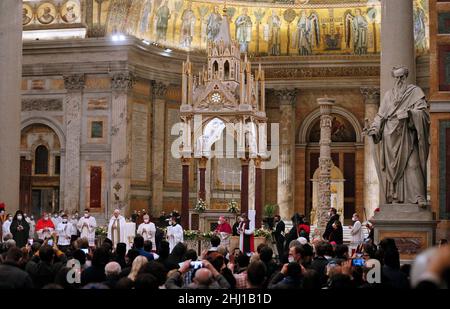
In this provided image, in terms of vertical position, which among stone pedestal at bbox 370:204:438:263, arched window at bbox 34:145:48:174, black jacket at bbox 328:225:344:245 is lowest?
black jacket at bbox 328:225:344:245

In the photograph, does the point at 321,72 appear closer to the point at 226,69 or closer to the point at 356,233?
the point at 226,69

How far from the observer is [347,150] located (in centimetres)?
3919

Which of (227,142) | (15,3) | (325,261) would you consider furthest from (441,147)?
(227,142)

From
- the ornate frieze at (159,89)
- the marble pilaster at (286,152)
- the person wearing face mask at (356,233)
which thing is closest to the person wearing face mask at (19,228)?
the person wearing face mask at (356,233)

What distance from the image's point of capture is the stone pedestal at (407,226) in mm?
13633

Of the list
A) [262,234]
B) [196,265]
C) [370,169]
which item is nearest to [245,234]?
[262,234]

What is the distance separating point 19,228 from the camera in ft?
73.5

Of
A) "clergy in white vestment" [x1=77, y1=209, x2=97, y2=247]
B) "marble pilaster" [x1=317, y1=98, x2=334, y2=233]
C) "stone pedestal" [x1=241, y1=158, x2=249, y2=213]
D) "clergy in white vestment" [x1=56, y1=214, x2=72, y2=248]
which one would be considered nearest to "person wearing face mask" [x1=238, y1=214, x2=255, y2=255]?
"marble pilaster" [x1=317, y1=98, x2=334, y2=233]

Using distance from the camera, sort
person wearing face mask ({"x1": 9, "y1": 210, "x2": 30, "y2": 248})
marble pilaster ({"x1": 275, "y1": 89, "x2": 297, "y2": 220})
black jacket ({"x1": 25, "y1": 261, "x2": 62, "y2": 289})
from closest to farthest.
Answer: black jacket ({"x1": 25, "y1": 261, "x2": 62, "y2": 289}), person wearing face mask ({"x1": 9, "y1": 210, "x2": 30, "y2": 248}), marble pilaster ({"x1": 275, "y1": 89, "x2": 297, "y2": 220})

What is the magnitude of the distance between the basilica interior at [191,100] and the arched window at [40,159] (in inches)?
2.5

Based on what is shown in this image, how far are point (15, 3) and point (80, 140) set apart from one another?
520 inches

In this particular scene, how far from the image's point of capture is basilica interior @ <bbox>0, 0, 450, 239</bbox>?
3061 centimetres

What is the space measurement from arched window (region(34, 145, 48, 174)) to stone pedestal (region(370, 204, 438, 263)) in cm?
2498

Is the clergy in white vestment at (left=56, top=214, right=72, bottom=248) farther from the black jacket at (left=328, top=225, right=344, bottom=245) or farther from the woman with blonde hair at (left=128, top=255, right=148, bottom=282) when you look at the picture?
the woman with blonde hair at (left=128, top=255, right=148, bottom=282)
